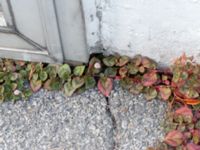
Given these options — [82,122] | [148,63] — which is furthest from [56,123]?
[148,63]

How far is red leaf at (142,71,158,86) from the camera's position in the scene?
1.67 metres

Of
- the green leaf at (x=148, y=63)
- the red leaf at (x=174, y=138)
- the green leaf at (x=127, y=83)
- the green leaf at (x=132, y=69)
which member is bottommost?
the red leaf at (x=174, y=138)

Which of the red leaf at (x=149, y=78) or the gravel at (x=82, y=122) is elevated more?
the red leaf at (x=149, y=78)

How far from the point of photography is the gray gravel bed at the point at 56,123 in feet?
5.32

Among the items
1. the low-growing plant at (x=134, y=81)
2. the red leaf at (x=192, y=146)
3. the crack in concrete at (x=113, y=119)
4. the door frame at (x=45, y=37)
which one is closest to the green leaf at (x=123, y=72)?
the low-growing plant at (x=134, y=81)

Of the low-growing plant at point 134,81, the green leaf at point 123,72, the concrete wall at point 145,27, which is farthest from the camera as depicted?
the green leaf at point 123,72

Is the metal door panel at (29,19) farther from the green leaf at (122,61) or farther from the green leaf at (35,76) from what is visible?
the green leaf at (122,61)

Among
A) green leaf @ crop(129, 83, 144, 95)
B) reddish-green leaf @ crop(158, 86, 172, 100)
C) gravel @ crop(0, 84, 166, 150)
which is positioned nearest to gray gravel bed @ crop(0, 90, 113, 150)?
gravel @ crop(0, 84, 166, 150)

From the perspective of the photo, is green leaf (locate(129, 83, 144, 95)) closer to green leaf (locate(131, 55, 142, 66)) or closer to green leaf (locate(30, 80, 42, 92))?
green leaf (locate(131, 55, 142, 66))

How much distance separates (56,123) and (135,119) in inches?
11.6

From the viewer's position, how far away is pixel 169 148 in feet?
5.16

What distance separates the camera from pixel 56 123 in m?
1.67

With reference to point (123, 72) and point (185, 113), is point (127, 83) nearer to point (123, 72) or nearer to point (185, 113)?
point (123, 72)

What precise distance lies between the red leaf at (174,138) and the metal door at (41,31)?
42cm
